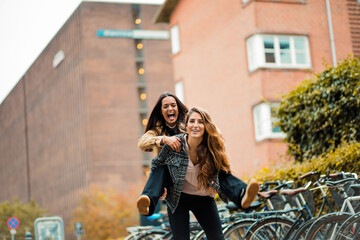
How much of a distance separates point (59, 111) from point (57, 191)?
931 centimetres

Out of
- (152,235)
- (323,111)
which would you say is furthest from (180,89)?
(152,235)

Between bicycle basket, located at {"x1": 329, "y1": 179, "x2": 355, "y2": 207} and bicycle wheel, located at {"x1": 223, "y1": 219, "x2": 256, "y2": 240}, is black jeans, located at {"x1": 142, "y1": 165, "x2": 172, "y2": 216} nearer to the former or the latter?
bicycle wheel, located at {"x1": 223, "y1": 219, "x2": 256, "y2": 240}

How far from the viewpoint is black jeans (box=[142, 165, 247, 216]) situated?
541 centimetres

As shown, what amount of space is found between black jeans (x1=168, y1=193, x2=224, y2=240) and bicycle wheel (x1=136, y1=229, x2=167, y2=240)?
3.25 metres

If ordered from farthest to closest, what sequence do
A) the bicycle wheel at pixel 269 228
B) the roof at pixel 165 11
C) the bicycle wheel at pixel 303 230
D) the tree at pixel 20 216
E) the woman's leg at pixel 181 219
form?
the tree at pixel 20 216 → the roof at pixel 165 11 → the bicycle wheel at pixel 269 228 → the bicycle wheel at pixel 303 230 → the woman's leg at pixel 181 219

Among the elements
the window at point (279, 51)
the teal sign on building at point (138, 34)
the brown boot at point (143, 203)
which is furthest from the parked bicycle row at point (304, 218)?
the teal sign on building at point (138, 34)

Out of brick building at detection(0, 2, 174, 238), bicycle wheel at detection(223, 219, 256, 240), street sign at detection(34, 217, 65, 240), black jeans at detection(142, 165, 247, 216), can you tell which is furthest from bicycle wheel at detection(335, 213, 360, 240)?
brick building at detection(0, 2, 174, 238)

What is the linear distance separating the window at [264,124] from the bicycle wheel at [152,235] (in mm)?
13270

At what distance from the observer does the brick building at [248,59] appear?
21.2 m

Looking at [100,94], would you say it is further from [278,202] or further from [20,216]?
[278,202]

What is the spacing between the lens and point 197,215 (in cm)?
588

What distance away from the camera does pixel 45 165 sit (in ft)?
270

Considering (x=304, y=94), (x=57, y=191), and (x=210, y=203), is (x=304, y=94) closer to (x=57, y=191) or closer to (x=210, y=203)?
(x=210, y=203)

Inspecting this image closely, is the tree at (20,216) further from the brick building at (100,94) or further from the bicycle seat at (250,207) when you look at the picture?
the bicycle seat at (250,207)
